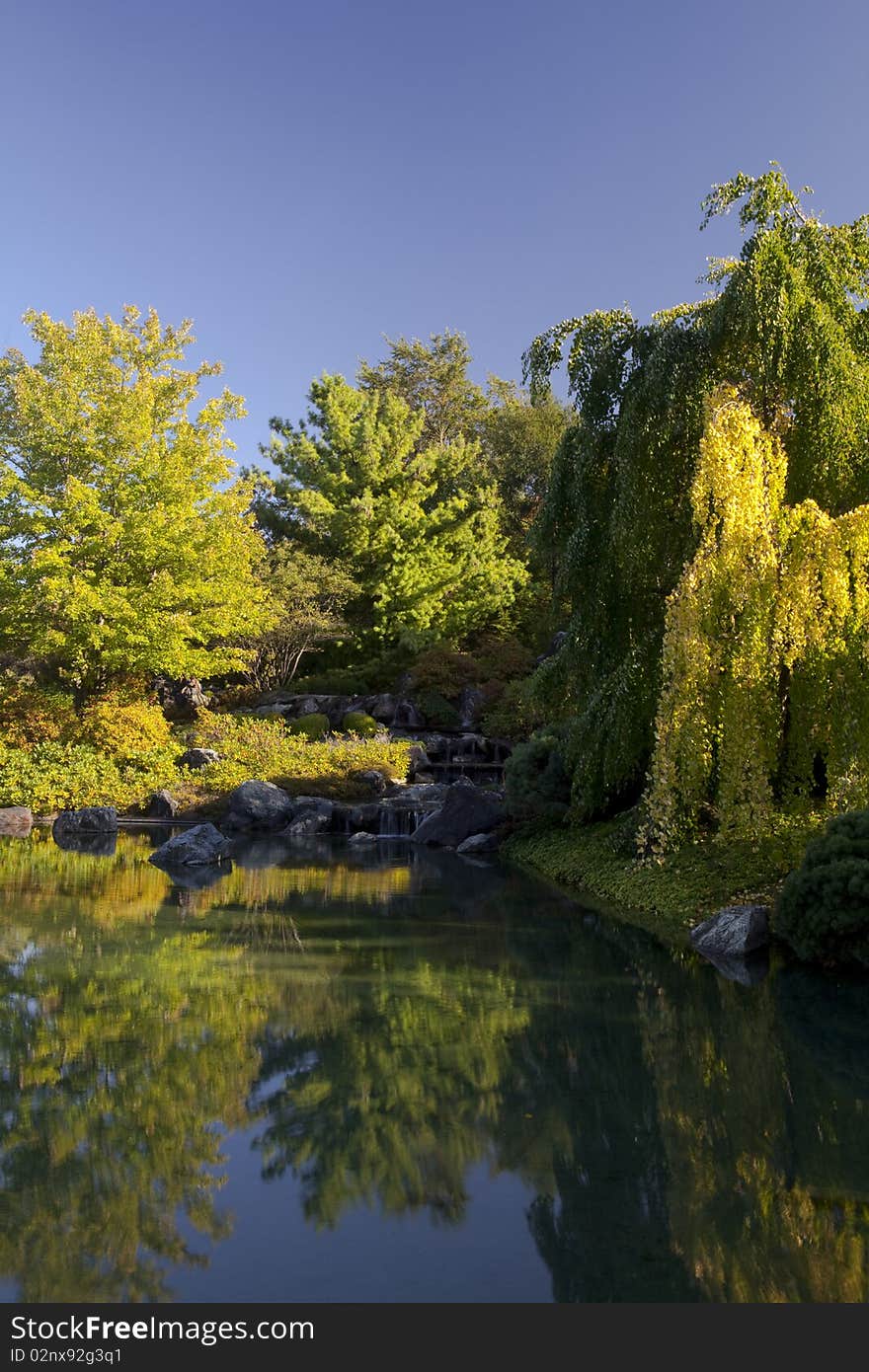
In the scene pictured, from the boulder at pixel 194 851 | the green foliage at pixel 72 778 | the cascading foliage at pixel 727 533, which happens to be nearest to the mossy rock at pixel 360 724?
the green foliage at pixel 72 778

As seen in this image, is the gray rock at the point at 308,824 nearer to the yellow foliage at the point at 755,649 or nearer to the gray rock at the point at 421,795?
the gray rock at the point at 421,795

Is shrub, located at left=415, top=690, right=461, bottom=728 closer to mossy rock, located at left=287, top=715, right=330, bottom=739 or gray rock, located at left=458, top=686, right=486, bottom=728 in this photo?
gray rock, located at left=458, top=686, right=486, bottom=728

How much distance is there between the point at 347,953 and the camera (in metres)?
8.05

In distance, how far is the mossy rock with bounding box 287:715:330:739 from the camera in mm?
25750

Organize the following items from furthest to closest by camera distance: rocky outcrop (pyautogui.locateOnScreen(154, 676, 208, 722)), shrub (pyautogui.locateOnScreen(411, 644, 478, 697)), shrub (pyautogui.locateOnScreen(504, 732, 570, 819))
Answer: rocky outcrop (pyautogui.locateOnScreen(154, 676, 208, 722)) → shrub (pyautogui.locateOnScreen(411, 644, 478, 697)) → shrub (pyautogui.locateOnScreen(504, 732, 570, 819))

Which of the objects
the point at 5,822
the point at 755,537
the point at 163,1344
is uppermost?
the point at 755,537

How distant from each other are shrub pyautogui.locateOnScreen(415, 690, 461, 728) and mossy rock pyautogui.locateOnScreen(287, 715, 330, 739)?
10.3 feet

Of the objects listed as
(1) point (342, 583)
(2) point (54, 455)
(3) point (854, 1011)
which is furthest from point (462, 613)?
(3) point (854, 1011)

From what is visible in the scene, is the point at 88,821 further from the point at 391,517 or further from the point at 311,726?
the point at 391,517

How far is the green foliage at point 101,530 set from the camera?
2078 centimetres

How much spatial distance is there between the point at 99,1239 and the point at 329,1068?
1.89 meters

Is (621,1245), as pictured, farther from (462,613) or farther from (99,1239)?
(462,613)

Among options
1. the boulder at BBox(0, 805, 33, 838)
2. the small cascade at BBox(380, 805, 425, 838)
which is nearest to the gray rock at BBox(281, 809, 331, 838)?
the small cascade at BBox(380, 805, 425, 838)

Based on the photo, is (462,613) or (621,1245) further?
(462,613)
